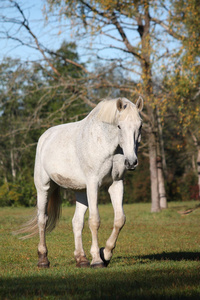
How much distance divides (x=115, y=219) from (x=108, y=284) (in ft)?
5.13

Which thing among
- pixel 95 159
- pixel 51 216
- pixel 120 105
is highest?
pixel 120 105

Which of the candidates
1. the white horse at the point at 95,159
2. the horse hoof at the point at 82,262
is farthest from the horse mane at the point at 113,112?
the horse hoof at the point at 82,262

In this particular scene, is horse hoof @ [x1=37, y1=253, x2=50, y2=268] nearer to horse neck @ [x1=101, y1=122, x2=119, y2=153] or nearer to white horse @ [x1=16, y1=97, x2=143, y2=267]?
white horse @ [x1=16, y1=97, x2=143, y2=267]

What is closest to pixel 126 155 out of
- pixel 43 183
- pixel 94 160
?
pixel 94 160

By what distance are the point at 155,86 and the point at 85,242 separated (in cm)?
1057

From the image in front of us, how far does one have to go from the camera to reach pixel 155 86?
19.7m

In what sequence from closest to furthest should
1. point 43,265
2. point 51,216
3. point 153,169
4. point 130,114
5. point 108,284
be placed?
point 108,284
point 130,114
point 43,265
point 51,216
point 153,169

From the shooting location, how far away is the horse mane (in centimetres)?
596

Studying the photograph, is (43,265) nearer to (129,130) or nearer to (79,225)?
(79,225)

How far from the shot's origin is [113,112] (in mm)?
6137

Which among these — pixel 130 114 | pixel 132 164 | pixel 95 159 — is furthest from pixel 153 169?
pixel 132 164

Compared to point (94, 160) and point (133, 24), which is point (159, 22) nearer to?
point (133, 24)

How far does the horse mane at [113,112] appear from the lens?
5.96 meters

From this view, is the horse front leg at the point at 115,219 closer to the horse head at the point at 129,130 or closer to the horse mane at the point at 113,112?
the horse head at the point at 129,130
